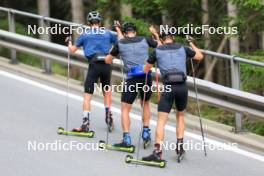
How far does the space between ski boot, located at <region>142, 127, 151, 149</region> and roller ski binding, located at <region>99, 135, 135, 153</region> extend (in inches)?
8.8

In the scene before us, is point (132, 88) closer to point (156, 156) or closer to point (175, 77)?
point (175, 77)

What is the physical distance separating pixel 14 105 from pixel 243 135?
4.20 m

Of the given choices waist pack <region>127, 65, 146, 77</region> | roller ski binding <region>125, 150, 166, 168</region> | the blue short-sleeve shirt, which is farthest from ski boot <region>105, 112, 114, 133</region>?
roller ski binding <region>125, 150, 166, 168</region>

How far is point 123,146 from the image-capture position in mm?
10641

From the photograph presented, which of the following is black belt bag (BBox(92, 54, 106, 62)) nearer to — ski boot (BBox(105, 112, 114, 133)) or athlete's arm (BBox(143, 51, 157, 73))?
ski boot (BBox(105, 112, 114, 133))

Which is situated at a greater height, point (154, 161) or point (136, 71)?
point (136, 71)

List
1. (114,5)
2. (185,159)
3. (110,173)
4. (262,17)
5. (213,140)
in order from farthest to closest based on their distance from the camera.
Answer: (114,5) < (262,17) < (213,140) < (185,159) < (110,173)

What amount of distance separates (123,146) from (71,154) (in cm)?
78

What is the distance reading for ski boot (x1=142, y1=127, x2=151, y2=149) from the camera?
10750 mm

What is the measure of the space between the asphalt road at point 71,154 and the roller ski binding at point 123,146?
107 millimetres

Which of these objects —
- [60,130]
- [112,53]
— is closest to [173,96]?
[112,53]

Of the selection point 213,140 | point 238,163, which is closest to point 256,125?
point 213,140

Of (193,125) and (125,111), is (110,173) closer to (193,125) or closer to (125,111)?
(125,111)

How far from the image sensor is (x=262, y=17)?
15.5 m
